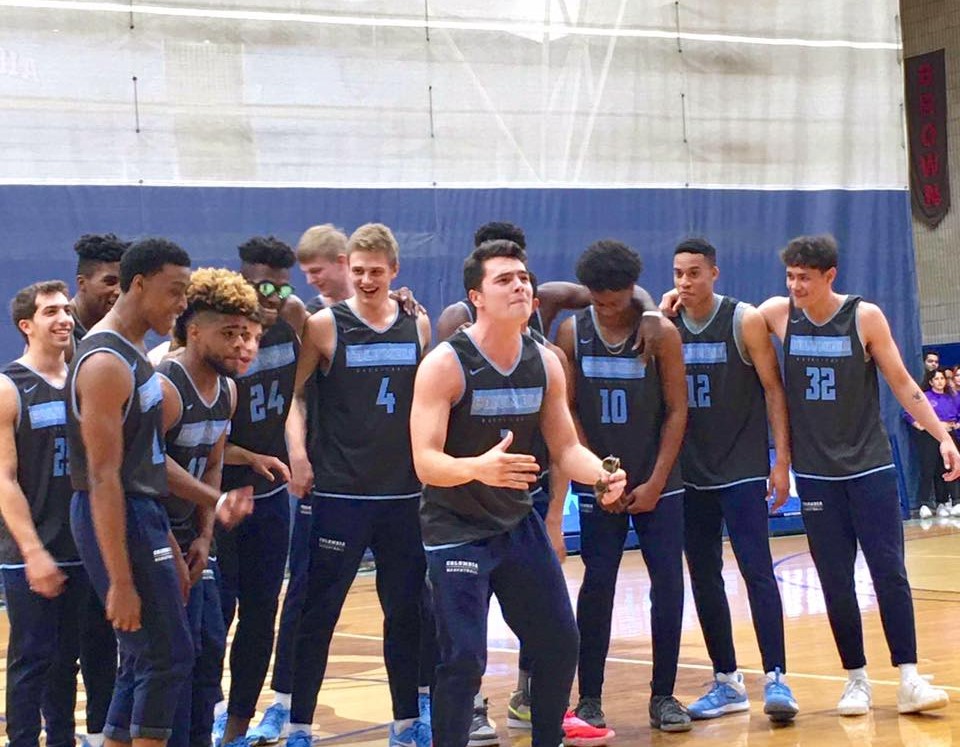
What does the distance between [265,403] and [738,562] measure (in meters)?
2.18

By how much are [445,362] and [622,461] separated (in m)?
1.56

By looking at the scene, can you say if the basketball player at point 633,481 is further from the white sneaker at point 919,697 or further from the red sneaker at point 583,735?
the white sneaker at point 919,697

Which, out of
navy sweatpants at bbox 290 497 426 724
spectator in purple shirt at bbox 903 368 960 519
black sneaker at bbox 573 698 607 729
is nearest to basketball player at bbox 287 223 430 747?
navy sweatpants at bbox 290 497 426 724

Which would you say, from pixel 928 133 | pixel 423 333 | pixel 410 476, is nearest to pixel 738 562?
pixel 410 476

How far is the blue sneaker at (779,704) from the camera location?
605 cm

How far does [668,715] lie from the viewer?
607cm

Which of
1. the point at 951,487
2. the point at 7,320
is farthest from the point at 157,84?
the point at 951,487

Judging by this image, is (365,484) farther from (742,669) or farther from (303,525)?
(742,669)

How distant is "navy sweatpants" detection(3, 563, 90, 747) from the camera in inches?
203

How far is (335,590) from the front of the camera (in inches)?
227

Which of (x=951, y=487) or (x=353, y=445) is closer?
(x=353, y=445)

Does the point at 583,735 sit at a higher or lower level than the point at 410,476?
lower

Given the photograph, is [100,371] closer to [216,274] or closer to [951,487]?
[216,274]

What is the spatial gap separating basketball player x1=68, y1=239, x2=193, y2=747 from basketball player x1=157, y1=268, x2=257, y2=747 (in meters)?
0.23
